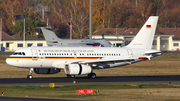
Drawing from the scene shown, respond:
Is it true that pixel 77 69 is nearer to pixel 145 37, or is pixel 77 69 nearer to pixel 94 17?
pixel 145 37

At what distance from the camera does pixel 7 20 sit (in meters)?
159

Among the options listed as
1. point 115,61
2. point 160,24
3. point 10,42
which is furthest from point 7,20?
point 115,61

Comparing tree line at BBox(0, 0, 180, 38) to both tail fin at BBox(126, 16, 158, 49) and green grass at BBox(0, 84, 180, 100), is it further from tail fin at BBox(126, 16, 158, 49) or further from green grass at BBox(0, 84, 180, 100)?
green grass at BBox(0, 84, 180, 100)

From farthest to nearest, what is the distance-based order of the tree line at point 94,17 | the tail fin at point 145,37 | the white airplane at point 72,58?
the tree line at point 94,17 < the tail fin at point 145,37 < the white airplane at point 72,58

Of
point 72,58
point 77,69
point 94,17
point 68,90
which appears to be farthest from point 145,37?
point 94,17

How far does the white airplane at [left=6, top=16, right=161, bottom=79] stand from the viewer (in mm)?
37688

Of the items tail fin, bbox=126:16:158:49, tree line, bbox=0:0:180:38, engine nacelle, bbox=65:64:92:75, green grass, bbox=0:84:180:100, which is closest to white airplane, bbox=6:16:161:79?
engine nacelle, bbox=65:64:92:75

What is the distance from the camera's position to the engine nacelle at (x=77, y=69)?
37.3m

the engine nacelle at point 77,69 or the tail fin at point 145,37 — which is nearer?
the engine nacelle at point 77,69

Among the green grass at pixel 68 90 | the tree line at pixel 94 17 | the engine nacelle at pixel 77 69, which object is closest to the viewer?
the green grass at pixel 68 90

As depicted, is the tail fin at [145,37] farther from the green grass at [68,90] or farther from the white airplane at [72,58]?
the green grass at [68,90]

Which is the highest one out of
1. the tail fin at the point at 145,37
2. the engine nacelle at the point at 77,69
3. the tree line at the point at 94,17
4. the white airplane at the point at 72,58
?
the tree line at the point at 94,17

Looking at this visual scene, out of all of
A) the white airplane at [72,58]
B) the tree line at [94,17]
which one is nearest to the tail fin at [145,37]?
the white airplane at [72,58]

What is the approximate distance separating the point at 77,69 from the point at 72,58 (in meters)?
2.23
